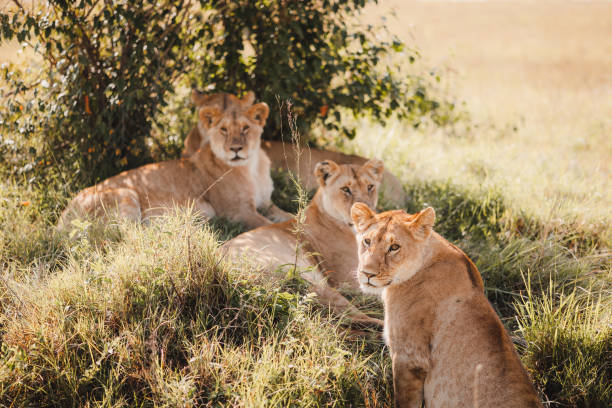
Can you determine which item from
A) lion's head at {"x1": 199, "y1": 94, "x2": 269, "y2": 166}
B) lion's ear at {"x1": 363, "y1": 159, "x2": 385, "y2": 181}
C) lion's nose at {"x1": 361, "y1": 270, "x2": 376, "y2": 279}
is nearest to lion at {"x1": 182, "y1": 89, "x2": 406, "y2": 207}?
lion's head at {"x1": 199, "y1": 94, "x2": 269, "y2": 166}

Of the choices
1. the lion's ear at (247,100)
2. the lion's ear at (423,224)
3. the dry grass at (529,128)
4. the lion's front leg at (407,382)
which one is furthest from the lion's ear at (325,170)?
the dry grass at (529,128)

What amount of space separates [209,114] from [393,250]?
3.43 metres

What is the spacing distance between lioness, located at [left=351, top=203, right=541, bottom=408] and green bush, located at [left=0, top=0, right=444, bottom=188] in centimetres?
277

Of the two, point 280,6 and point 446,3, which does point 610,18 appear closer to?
point 446,3

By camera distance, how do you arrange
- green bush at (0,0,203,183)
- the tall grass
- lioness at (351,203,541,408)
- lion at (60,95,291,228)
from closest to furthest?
lioness at (351,203,541,408) < the tall grass < green bush at (0,0,203,183) < lion at (60,95,291,228)

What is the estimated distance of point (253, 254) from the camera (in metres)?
4.18

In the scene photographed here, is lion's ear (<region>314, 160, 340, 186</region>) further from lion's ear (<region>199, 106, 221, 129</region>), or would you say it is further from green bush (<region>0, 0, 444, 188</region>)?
lion's ear (<region>199, 106, 221, 129</region>)

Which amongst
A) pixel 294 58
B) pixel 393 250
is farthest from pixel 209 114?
pixel 393 250

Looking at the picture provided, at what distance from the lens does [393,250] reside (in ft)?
10.7

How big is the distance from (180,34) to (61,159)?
6.42 feet

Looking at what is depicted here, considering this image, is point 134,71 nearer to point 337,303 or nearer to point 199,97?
point 199,97

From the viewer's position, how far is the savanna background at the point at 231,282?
10.2 feet

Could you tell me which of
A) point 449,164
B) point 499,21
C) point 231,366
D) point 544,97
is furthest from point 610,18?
point 231,366

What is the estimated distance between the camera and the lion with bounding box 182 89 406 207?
20.8 ft
